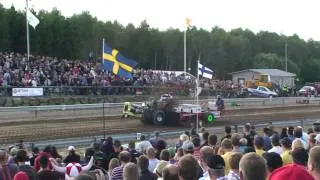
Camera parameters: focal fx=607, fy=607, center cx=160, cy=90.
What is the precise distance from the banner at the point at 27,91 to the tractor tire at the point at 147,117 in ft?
30.5

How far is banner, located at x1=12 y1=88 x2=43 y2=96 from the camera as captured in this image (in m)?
32.8

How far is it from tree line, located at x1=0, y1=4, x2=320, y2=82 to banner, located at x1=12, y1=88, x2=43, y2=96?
28533 mm

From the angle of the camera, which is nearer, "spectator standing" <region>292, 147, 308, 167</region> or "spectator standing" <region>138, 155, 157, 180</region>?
"spectator standing" <region>292, 147, 308, 167</region>

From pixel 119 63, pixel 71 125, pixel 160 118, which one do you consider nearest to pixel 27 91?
pixel 71 125

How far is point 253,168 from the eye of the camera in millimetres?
4840

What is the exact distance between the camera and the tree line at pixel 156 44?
65375mm

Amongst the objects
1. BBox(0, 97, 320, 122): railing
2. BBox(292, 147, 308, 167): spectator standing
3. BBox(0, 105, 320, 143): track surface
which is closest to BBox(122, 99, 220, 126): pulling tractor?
BBox(0, 105, 320, 143): track surface

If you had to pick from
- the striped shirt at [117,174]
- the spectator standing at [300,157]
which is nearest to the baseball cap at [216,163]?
the spectator standing at [300,157]

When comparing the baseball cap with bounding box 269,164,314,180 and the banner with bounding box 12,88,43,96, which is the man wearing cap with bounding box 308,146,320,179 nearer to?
the baseball cap with bounding box 269,164,314,180

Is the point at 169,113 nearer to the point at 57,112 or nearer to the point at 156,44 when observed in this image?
the point at 57,112

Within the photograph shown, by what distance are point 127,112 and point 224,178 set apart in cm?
2317

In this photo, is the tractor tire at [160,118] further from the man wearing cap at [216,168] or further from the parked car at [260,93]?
the parked car at [260,93]

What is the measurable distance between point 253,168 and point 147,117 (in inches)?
855

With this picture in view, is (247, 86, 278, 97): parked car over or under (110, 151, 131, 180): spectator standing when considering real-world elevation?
over
